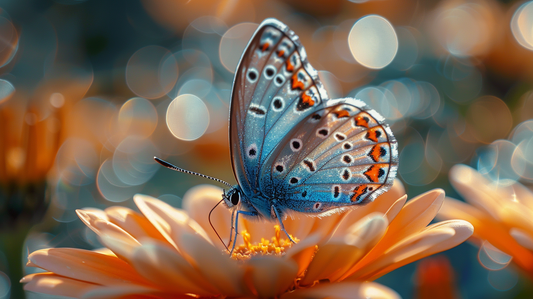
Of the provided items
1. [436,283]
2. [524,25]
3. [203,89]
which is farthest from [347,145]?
[203,89]

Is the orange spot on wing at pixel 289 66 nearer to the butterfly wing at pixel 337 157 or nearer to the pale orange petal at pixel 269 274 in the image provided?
the butterfly wing at pixel 337 157

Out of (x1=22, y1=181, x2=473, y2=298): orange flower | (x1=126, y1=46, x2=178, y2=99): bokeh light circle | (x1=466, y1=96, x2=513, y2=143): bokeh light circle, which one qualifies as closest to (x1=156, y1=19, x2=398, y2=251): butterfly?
(x1=22, y1=181, x2=473, y2=298): orange flower

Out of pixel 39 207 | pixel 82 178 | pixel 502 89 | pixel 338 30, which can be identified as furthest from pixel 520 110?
pixel 82 178

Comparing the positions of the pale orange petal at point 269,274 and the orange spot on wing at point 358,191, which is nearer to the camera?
the pale orange petal at point 269,274

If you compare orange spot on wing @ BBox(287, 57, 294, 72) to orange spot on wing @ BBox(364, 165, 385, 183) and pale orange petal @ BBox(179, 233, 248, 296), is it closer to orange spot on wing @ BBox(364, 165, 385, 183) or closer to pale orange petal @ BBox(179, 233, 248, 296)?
orange spot on wing @ BBox(364, 165, 385, 183)

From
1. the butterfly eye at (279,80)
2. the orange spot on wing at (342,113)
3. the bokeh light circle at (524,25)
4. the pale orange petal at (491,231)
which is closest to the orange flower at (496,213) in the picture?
the pale orange petal at (491,231)

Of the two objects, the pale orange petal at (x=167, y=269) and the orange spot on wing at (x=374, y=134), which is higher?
the orange spot on wing at (x=374, y=134)

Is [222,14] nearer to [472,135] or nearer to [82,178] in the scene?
[82,178]

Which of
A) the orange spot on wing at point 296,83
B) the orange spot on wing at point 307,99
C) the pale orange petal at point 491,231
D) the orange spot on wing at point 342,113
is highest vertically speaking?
the orange spot on wing at point 296,83
